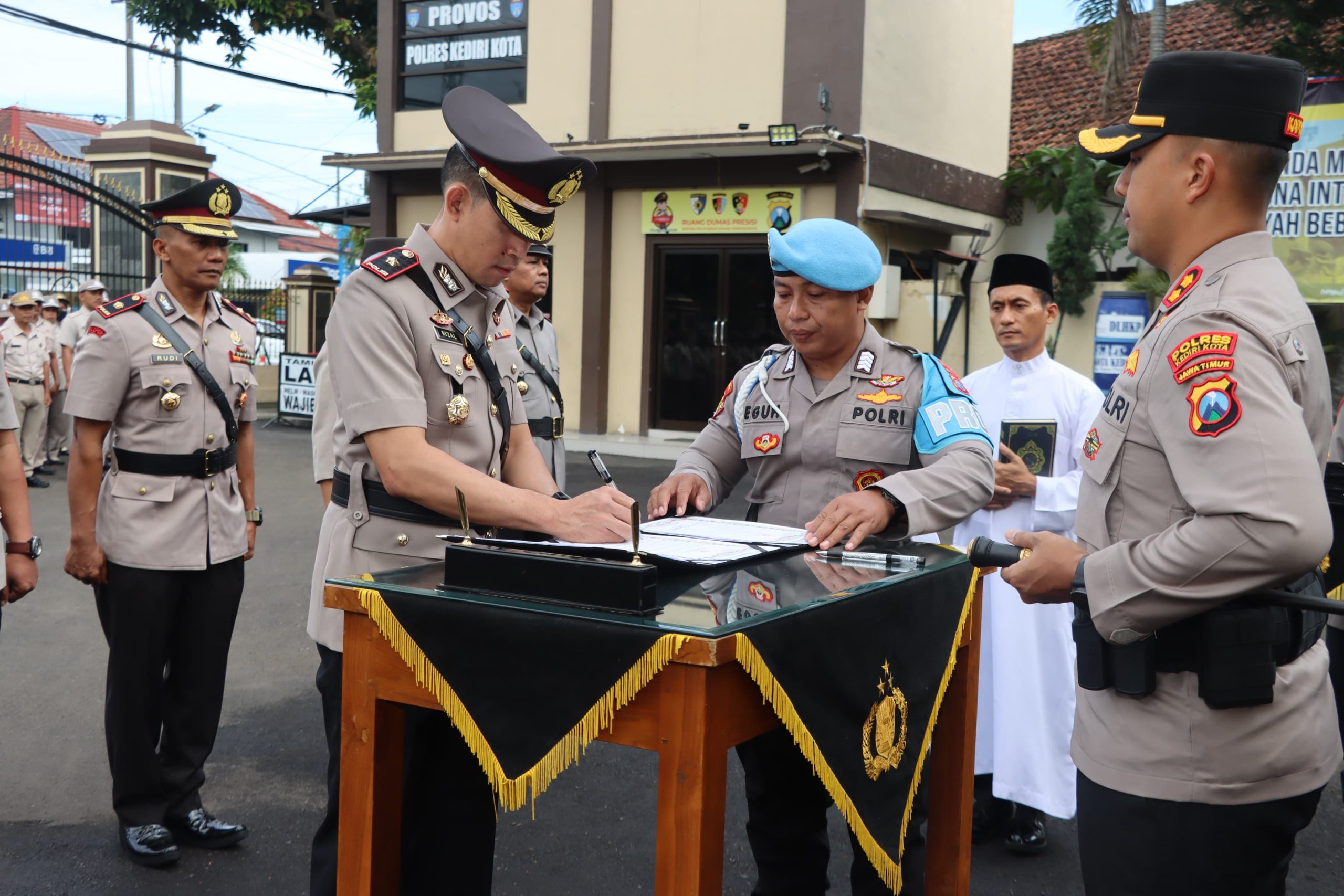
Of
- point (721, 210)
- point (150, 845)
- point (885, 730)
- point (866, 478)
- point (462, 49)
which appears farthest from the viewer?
point (462, 49)

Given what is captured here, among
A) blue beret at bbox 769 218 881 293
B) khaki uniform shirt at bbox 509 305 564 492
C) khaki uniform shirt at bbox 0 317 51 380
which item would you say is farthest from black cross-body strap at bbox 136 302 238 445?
khaki uniform shirt at bbox 0 317 51 380

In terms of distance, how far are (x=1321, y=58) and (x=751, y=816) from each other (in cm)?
912

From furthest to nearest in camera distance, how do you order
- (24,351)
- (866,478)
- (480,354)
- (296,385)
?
(296,385) < (24,351) < (866,478) < (480,354)

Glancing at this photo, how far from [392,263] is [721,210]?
41.9ft

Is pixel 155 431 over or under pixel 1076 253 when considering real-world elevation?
under

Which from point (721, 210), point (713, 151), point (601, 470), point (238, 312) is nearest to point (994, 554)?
point (601, 470)

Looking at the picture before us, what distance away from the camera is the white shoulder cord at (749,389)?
3.21 meters

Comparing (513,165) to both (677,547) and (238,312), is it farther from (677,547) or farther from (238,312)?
(238,312)

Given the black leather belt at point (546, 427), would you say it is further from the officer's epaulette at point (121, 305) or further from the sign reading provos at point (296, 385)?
the sign reading provos at point (296, 385)

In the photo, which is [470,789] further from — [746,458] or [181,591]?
[181,591]

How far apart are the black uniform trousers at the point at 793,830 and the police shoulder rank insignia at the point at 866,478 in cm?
69

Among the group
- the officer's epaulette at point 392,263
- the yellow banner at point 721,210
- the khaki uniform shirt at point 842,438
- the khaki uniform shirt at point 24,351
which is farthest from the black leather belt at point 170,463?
the yellow banner at point 721,210

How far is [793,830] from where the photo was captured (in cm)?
288

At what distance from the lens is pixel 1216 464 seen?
1.77 metres
